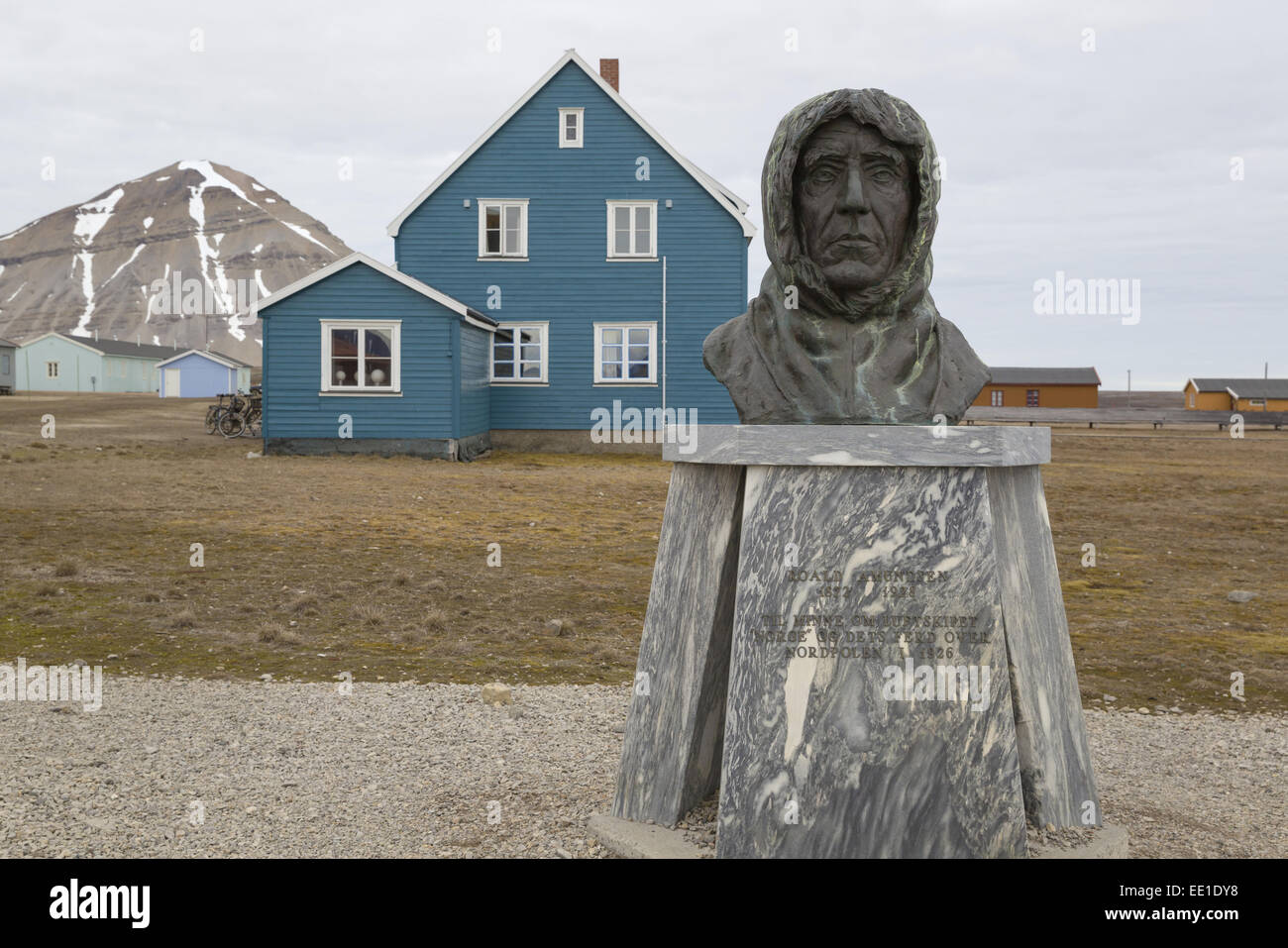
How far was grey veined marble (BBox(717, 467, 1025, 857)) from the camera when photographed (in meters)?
3.85

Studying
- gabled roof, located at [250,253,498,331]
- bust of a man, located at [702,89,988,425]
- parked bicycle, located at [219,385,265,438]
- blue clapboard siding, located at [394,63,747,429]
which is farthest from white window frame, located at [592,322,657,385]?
bust of a man, located at [702,89,988,425]

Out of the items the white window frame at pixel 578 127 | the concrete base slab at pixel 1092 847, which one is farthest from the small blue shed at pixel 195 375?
the concrete base slab at pixel 1092 847

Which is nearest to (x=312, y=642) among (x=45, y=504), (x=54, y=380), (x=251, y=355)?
(x=45, y=504)

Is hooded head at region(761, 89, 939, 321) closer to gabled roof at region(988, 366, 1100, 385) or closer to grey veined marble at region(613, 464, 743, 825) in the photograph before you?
grey veined marble at region(613, 464, 743, 825)

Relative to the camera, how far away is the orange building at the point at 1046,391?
67125 mm

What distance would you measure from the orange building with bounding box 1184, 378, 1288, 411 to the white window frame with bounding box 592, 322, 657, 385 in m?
46.6

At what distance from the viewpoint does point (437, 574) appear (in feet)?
32.9

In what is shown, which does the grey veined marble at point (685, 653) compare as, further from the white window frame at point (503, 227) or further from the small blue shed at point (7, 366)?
the small blue shed at point (7, 366)

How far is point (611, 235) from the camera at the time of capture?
2361 centimetres

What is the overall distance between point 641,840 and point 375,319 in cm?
1819

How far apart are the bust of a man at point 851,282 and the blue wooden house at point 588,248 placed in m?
18.7

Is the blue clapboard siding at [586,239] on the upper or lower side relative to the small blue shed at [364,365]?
upper

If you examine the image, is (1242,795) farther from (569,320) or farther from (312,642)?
(569,320)

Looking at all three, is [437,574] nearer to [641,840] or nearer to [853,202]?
[641,840]
